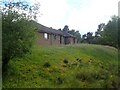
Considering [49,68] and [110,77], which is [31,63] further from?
[110,77]

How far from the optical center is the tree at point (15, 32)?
57.6 ft

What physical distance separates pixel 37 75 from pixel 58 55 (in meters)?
6.69

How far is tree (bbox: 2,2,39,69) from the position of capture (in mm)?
17547

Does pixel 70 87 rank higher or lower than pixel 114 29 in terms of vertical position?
lower

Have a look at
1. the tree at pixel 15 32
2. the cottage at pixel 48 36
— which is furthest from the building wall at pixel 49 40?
the tree at pixel 15 32

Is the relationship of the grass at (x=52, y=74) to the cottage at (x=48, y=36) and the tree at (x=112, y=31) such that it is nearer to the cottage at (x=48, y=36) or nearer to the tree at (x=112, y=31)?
the tree at (x=112, y=31)

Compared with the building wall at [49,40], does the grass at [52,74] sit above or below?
below

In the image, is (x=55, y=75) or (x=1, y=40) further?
(x=55, y=75)

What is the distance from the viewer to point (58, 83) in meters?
19.2

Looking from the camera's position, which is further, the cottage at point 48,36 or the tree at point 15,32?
the cottage at point 48,36

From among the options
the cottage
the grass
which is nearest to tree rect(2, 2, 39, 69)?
the grass

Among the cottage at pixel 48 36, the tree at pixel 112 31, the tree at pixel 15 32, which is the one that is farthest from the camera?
the cottage at pixel 48 36

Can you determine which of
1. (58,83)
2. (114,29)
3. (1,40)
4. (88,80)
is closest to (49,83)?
(58,83)

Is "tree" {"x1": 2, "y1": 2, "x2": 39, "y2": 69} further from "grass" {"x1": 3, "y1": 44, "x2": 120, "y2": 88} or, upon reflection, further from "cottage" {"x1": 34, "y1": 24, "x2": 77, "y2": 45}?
"cottage" {"x1": 34, "y1": 24, "x2": 77, "y2": 45}
